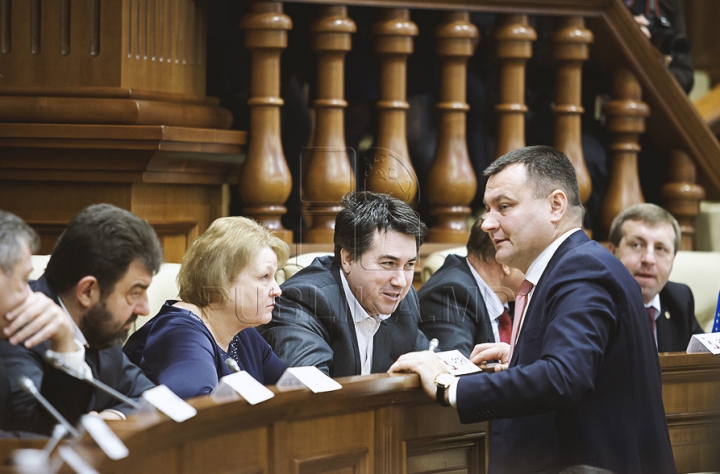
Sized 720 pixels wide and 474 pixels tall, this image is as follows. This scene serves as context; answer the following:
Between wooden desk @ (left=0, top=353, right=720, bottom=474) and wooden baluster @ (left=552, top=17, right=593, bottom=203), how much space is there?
1.42 metres

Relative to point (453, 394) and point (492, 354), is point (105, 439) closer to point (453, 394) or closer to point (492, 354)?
point (453, 394)

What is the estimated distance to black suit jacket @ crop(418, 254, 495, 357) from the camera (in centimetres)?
330

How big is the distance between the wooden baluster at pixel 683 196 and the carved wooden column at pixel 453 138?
1075 millimetres

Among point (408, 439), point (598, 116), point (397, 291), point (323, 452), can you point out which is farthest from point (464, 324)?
point (598, 116)

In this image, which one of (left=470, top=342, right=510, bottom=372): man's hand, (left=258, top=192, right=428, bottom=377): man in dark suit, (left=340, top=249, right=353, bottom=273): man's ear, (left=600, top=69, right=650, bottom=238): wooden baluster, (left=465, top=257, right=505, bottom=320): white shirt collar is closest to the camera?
(left=470, top=342, right=510, bottom=372): man's hand

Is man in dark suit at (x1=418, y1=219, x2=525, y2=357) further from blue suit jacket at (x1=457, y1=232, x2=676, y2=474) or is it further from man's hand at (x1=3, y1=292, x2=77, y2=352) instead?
man's hand at (x1=3, y1=292, x2=77, y2=352)

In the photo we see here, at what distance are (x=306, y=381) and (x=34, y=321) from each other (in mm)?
634

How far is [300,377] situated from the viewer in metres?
2.29

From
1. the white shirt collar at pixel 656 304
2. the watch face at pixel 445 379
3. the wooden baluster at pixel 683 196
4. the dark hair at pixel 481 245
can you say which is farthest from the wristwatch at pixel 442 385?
the wooden baluster at pixel 683 196

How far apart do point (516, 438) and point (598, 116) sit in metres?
2.86

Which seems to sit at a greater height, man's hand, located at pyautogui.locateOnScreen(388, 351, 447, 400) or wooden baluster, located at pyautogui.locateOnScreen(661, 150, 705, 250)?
wooden baluster, located at pyautogui.locateOnScreen(661, 150, 705, 250)

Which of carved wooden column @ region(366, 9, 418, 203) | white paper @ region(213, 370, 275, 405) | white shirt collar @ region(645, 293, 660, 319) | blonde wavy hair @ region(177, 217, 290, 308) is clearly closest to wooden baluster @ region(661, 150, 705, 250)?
white shirt collar @ region(645, 293, 660, 319)

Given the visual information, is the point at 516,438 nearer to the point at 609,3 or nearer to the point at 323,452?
the point at 323,452

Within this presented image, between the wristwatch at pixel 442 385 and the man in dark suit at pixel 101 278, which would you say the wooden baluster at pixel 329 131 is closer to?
the wristwatch at pixel 442 385
